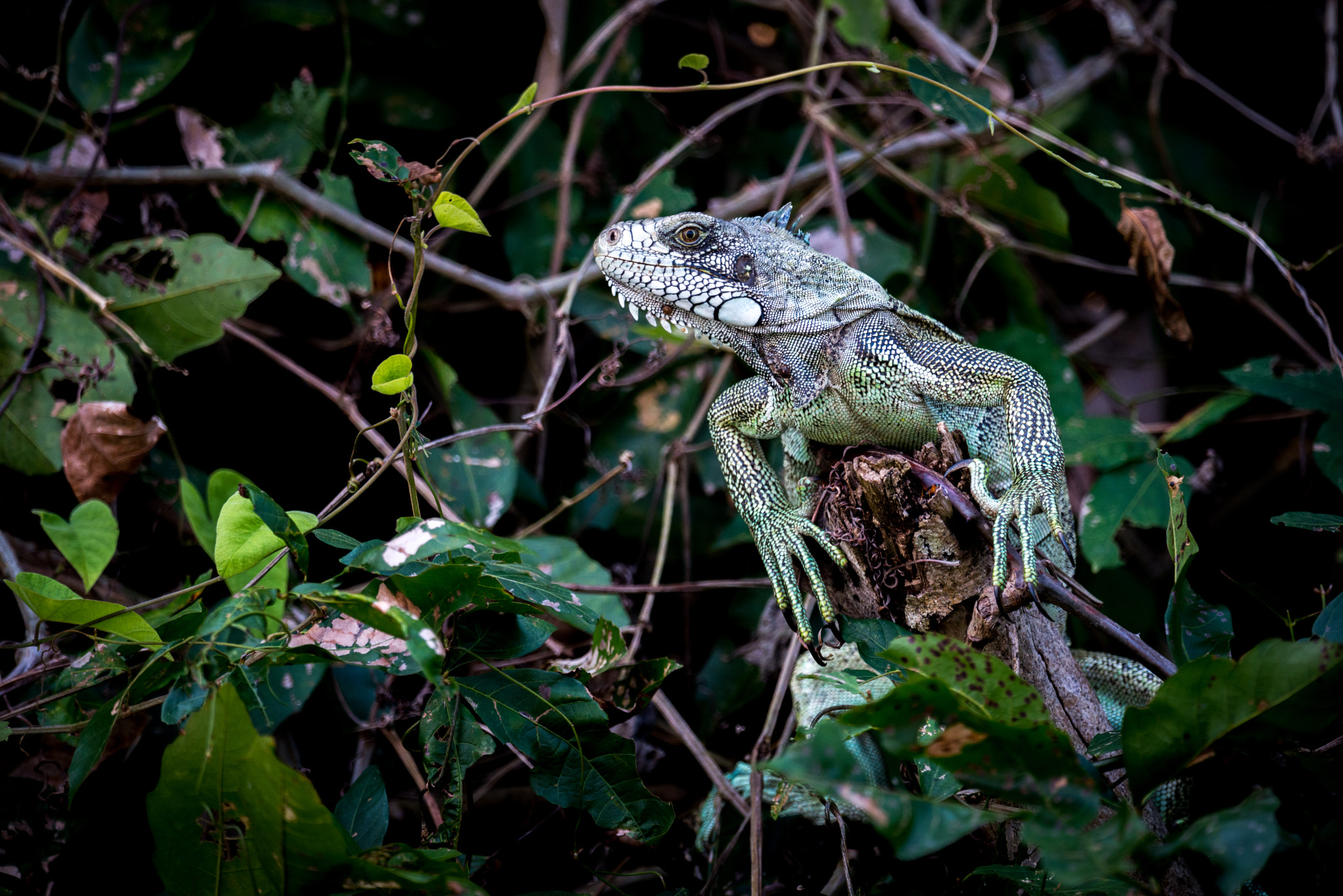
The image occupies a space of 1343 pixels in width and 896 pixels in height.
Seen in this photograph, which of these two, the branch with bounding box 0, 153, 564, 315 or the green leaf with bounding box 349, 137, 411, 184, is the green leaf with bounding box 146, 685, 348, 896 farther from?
the branch with bounding box 0, 153, 564, 315

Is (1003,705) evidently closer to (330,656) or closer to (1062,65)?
(330,656)

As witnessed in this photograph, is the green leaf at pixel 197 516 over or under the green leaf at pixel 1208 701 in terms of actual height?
under

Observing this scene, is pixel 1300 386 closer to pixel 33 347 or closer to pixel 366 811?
pixel 366 811

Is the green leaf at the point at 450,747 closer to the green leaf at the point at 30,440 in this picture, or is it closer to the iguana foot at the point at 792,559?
the iguana foot at the point at 792,559

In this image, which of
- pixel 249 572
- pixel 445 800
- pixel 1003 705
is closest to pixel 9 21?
pixel 249 572

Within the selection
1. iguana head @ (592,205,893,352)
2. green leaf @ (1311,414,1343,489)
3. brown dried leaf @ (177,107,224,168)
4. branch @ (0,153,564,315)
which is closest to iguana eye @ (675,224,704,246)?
iguana head @ (592,205,893,352)

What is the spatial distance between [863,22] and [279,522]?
3434 mm

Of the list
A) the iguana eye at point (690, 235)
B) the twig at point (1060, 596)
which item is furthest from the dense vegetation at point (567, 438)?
the iguana eye at point (690, 235)

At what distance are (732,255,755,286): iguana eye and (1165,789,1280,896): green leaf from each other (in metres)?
1.71

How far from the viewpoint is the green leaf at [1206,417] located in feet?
12.1

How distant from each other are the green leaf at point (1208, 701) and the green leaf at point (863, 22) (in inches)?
124

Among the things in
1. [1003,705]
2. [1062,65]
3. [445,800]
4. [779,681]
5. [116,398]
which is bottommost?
[779,681]

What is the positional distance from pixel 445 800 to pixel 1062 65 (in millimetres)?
4745

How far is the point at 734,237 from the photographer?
2633mm
